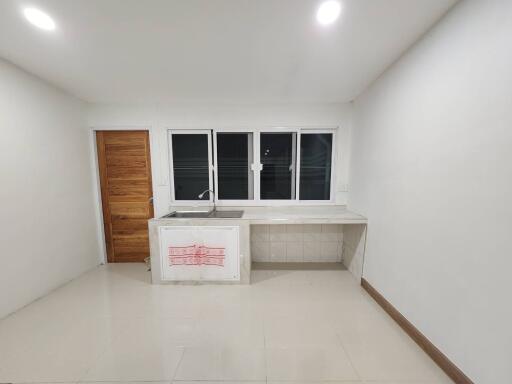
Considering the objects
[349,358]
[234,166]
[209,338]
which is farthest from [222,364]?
[234,166]

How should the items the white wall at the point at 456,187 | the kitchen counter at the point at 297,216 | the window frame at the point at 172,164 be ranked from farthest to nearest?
the window frame at the point at 172,164
the kitchen counter at the point at 297,216
the white wall at the point at 456,187

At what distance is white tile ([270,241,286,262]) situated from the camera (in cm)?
302

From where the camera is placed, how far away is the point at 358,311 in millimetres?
1945

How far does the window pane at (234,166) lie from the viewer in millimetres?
2928

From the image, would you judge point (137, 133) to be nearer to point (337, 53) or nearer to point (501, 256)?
point (337, 53)

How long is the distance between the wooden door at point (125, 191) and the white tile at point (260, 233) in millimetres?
1544

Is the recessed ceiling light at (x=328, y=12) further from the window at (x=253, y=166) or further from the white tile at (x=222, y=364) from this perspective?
the white tile at (x=222, y=364)

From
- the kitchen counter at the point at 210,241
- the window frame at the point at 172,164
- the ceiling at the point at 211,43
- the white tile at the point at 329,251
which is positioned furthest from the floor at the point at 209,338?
the ceiling at the point at 211,43

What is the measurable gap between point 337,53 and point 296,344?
239 cm

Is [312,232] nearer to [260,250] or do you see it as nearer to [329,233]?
[329,233]

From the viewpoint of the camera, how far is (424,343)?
4.85 ft

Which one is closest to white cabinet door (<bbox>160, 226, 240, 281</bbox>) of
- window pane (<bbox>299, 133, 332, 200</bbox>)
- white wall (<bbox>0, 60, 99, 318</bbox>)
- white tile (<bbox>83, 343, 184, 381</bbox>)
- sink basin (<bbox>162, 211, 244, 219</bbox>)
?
sink basin (<bbox>162, 211, 244, 219</bbox>)

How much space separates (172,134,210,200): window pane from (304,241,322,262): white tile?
175 centimetres

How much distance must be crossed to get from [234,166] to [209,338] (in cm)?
207
